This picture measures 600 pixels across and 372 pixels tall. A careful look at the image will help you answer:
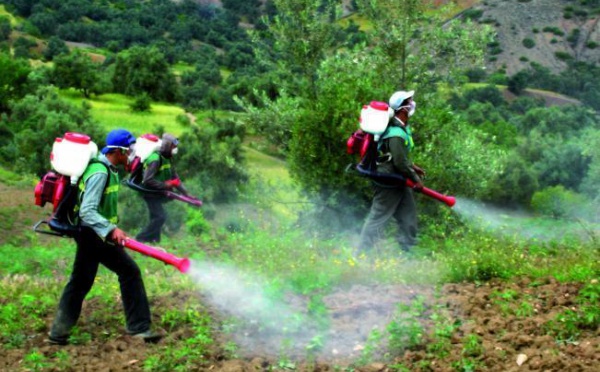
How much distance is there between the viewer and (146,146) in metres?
11.4

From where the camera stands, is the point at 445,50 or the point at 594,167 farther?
the point at 594,167

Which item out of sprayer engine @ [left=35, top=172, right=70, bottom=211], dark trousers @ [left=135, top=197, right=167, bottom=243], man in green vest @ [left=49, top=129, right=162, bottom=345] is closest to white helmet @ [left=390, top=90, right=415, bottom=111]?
man in green vest @ [left=49, top=129, right=162, bottom=345]

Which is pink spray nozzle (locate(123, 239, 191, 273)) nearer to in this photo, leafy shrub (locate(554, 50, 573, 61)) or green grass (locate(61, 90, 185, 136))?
green grass (locate(61, 90, 185, 136))

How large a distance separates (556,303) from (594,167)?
3493cm

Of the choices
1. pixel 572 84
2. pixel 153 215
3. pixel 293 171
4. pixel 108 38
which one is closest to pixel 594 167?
pixel 293 171

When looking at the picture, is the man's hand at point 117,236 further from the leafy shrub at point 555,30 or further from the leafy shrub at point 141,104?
the leafy shrub at point 555,30

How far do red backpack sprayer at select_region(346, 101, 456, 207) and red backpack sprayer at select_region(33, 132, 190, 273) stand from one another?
3.50 metres

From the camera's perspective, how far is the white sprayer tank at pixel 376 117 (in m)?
9.20

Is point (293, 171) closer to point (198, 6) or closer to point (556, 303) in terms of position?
point (556, 303)

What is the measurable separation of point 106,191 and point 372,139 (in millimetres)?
3786

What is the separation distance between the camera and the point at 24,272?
10.5m

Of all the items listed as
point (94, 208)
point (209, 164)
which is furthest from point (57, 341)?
point (209, 164)

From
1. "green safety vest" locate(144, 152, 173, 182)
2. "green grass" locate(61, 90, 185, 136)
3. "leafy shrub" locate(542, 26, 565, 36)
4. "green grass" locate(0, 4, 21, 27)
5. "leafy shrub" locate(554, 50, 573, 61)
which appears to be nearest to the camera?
"green safety vest" locate(144, 152, 173, 182)

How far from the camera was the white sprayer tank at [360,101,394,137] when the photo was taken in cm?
920
